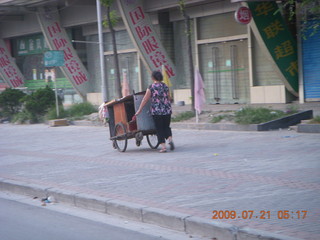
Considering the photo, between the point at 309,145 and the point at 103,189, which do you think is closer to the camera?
the point at 103,189

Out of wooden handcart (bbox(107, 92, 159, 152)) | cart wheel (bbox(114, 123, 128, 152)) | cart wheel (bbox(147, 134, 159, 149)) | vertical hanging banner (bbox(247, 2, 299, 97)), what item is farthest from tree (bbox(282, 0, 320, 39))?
cart wheel (bbox(114, 123, 128, 152))

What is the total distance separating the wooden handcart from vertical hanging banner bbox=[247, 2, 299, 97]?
9463 millimetres

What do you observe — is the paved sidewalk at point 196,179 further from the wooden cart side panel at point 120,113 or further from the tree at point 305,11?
the tree at point 305,11

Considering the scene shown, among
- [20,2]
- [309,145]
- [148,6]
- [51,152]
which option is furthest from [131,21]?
[309,145]

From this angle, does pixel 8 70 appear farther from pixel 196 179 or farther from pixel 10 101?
pixel 196 179

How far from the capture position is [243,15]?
1975 centimetres

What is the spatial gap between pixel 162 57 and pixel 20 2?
8.89 m

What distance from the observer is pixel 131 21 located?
26500 mm

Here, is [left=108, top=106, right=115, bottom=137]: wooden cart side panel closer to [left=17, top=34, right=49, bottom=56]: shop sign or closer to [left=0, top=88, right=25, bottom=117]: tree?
[left=0, top=88, right=25, bottom=117]: tree

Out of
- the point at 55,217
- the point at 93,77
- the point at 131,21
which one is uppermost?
the point at 131,21

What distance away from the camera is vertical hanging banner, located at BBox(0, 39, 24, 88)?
39.3 m

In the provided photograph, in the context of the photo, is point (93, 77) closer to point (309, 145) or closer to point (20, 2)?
point (20, 2)

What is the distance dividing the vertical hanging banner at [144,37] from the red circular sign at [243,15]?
7.79m
